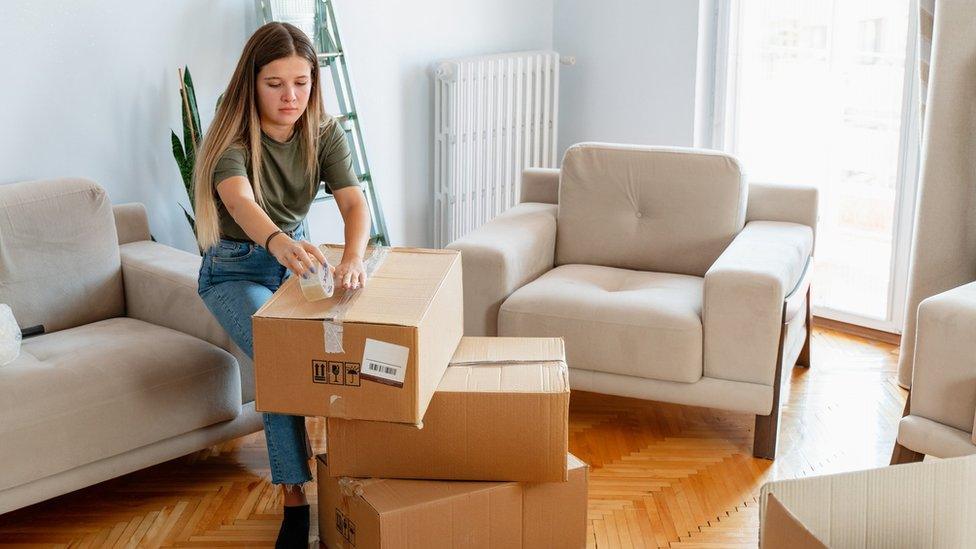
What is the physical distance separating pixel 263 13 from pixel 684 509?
7.06ft

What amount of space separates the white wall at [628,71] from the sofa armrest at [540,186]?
0.96 meters

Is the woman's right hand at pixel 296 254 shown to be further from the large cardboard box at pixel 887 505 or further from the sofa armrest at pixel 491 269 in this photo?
the large cardboard box at pixel 887 505

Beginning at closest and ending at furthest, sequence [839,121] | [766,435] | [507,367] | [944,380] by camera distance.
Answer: [507,367], [944,380], [766,435], [839,121]

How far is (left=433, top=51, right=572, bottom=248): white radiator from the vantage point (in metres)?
4.38

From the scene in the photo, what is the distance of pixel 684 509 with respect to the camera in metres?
2.76

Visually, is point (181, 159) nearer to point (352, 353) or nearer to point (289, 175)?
point (289, 175)

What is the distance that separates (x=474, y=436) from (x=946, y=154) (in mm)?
1910

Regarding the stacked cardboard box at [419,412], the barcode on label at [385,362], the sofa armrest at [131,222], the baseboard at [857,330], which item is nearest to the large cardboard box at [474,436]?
the stacked cardboard box at [419,412]

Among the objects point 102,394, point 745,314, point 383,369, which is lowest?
point 102,394

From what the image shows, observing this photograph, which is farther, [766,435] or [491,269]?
[491,269]

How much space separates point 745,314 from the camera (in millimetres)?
2934

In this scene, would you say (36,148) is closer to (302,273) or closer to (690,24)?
(302,273)

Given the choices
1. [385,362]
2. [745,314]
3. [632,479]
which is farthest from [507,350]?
[745,314]

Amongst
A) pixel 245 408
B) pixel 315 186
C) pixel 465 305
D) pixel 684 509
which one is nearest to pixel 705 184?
pixel 465 305
